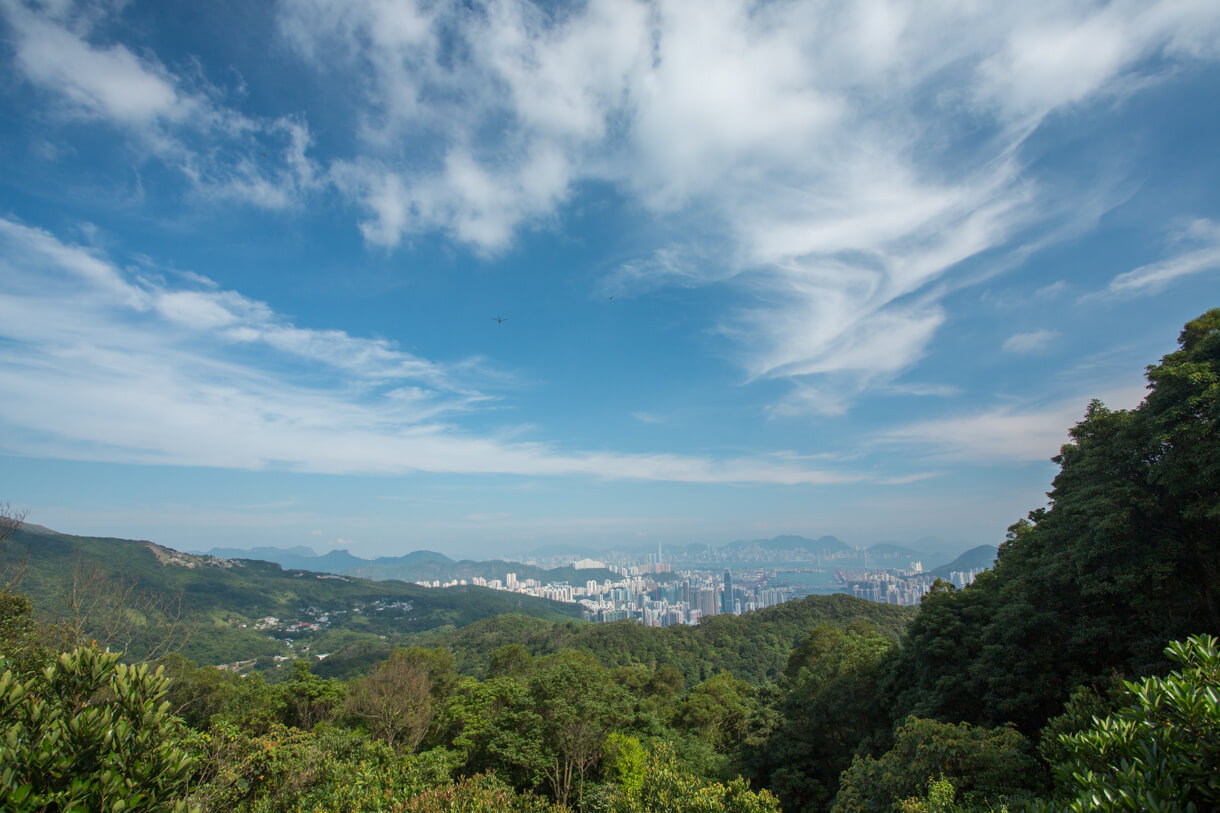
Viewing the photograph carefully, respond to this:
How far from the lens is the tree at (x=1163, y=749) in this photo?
118 inches

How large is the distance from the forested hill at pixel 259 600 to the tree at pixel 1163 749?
266 feet

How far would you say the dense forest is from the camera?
3.46 meters

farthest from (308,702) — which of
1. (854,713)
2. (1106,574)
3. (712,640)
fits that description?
(712,640)

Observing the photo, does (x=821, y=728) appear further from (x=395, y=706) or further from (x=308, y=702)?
(x=308, y=702)

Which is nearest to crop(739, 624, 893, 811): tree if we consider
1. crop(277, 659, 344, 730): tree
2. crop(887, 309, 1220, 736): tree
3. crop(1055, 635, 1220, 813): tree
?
crop(887, 309, 1220, 736): tree

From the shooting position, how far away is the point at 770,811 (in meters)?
6.82

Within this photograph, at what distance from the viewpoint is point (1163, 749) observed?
3.29 metres

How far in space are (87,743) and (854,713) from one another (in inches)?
798

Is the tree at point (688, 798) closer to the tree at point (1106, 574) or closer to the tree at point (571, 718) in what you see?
the tree at point (571, 718)

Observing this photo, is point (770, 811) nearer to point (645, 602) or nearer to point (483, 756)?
point (483, 756)

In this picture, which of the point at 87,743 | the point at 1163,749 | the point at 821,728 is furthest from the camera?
the point at 821,728

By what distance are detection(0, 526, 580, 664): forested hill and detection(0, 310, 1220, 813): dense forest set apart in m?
65.8

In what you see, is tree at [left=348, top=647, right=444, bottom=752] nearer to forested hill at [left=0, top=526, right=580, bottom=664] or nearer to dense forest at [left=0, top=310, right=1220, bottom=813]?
dense forest at [left=0, top=310, right=1220, bottom=813]

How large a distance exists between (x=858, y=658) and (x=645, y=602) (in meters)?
159
